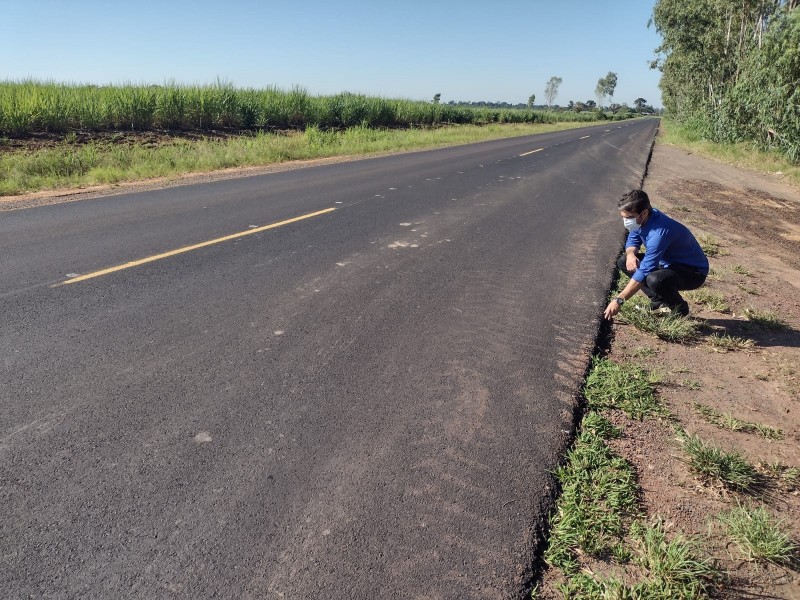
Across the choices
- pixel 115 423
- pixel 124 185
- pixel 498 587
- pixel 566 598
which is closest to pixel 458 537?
pixel 498 587

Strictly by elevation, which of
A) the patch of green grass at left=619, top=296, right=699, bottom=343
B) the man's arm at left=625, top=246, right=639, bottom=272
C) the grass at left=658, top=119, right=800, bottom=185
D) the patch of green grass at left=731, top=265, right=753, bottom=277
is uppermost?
the grass at left=658, top=119, right=800, bottom=185

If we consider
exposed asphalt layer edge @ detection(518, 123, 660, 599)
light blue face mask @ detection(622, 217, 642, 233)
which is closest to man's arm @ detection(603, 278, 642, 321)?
exposed asphalt layer edge @ detection(518, 123, 660, 599)

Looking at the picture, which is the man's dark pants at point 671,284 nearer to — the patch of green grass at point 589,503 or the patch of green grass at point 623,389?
the patch of green grass at point 623,389

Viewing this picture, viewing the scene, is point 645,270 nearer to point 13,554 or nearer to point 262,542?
point 262,542

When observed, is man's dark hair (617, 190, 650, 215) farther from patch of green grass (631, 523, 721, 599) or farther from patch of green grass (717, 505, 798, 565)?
patch of green grass (631, 523, 721, 599)

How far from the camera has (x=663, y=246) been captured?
448 cm

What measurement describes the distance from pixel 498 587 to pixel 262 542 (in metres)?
1.02

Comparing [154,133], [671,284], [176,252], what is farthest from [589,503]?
[154,133]

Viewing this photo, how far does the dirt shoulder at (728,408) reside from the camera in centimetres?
236

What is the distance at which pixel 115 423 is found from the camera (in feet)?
9.97

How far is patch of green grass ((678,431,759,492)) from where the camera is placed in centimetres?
276

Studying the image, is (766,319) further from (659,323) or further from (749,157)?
(749,157)

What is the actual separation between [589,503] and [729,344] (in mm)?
2744

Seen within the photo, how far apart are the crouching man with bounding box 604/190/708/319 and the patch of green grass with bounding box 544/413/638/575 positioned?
6.22ft
